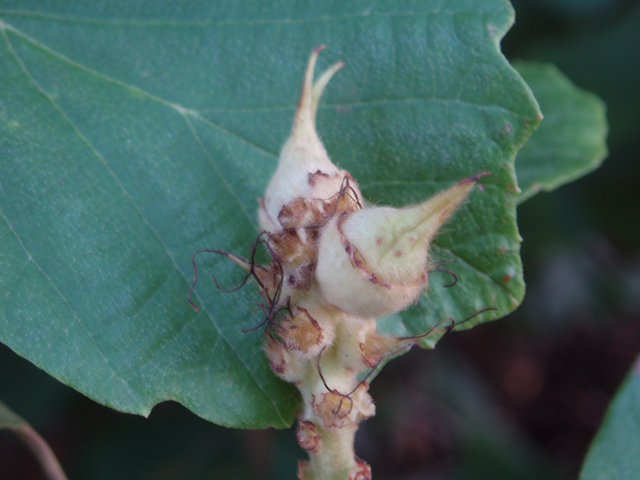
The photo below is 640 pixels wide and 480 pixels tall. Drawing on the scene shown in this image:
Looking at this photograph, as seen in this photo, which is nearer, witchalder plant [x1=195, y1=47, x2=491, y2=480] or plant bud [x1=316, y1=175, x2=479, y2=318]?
plant bud [x1=316, y1=175, x2=479, y2=318]

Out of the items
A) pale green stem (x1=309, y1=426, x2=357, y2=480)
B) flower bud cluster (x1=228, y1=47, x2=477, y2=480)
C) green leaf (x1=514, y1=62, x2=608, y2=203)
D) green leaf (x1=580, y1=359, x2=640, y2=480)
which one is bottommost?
green leaf (x1=580, y1=359, x2=640, y2=480)

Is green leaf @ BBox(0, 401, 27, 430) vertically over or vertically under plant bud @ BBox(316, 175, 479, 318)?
under

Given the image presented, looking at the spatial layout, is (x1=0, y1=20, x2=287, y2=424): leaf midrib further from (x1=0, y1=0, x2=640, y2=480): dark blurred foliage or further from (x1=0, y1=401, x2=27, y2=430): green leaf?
(x1=0, y1=0, x2=640, y2=480): dark blurred foliage

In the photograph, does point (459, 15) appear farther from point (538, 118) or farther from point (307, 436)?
point (307, 436)

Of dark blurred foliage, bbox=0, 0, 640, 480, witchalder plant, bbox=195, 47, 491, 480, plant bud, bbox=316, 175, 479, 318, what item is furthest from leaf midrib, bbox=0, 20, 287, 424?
dark blurred foliage, bbox=0, 0, 640, 480

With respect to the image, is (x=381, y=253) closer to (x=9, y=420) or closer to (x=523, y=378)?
(x=9, y=420)

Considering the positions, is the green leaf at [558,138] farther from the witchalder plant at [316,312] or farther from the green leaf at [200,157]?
the witchalder plant at [316,312]

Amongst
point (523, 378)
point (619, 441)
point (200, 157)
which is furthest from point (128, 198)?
point (523, 378)
